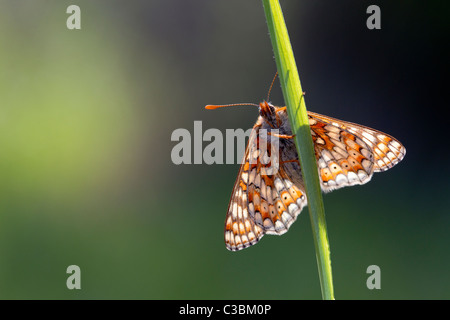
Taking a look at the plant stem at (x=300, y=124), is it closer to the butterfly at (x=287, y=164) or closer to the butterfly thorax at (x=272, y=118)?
the butterfly at (x=287, y=164)

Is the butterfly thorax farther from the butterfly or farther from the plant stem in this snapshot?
the plant stem

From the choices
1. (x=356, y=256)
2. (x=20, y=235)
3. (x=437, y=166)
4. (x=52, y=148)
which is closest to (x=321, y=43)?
(x=437, y=166)

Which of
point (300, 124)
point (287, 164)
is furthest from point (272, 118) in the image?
point (300, 124)

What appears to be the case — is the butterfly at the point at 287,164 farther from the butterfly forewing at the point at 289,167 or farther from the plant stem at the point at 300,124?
the plant stem at the point at 300,124

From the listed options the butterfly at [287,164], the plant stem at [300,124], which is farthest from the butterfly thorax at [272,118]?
the plant stem at [300,124]

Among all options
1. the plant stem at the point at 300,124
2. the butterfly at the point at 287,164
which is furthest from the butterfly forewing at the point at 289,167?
the plant stem at the point at 300,124

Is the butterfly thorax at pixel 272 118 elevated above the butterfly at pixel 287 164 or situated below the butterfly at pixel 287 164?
above

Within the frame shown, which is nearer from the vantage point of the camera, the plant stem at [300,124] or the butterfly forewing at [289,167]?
the plant stem at [300,124]

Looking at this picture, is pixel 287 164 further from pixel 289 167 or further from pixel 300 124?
pixel 300 124

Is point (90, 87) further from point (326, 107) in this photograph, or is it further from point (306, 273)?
point (306, 273)
